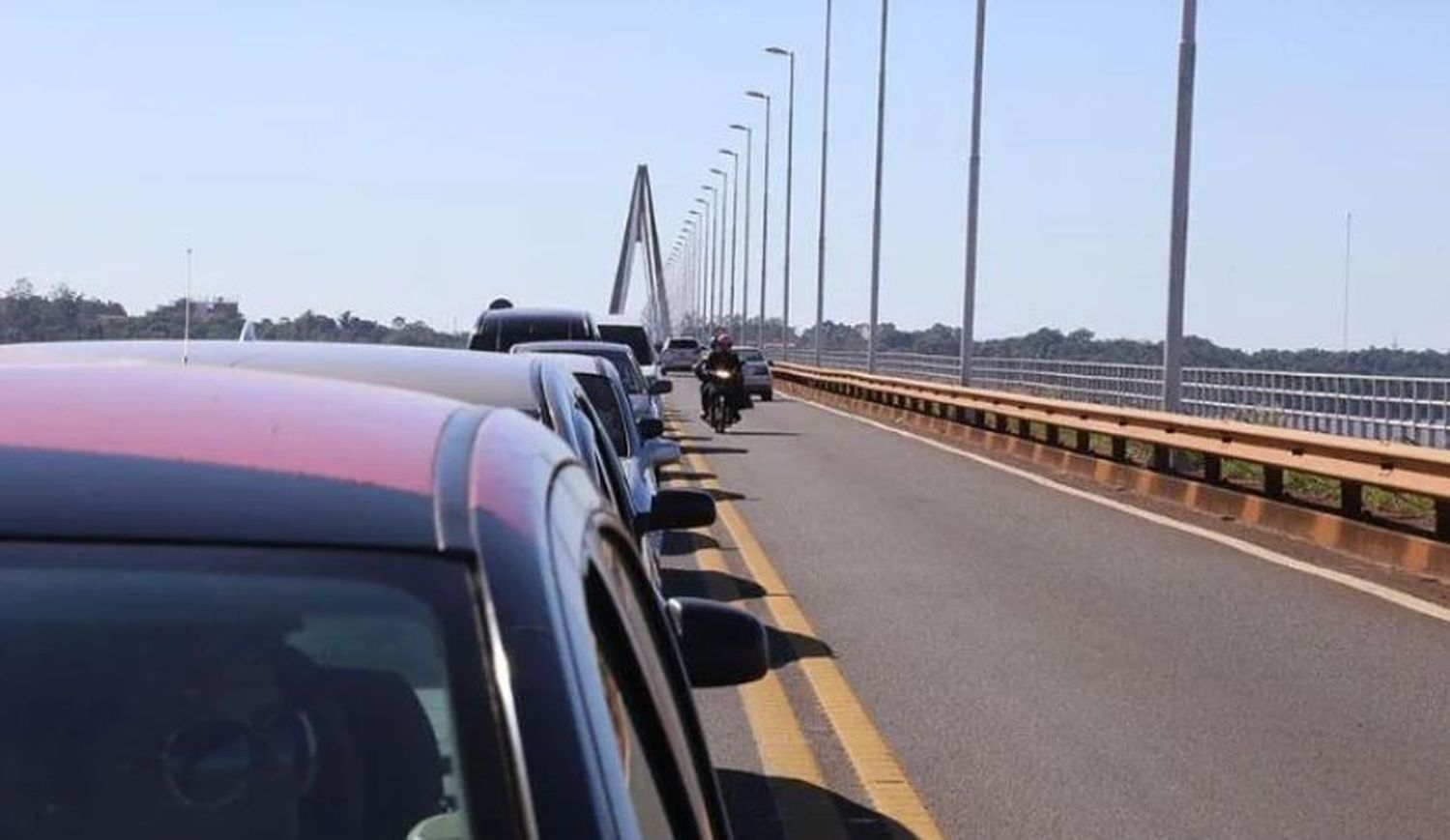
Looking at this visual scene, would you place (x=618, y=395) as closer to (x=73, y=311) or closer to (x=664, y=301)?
(x=73, y=311)

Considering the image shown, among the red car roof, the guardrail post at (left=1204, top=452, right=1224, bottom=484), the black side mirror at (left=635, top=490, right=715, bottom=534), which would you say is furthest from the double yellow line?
the guardrail post at (left=1204, top=452, right=1224, bottom=484)

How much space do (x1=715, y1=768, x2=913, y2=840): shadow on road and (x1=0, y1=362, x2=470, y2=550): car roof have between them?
15.7ft

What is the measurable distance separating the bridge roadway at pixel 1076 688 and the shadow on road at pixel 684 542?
0.06 meters

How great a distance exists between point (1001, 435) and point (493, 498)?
111ft

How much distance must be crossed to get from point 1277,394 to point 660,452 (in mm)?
25023

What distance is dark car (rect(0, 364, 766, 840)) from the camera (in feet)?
8.50

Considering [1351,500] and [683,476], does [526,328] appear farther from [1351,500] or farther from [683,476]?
[1351,500]

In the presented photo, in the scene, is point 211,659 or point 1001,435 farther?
point 1001,435

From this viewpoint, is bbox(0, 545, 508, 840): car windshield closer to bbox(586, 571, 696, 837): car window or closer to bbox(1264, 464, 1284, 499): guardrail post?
bbox(586, 571, 696, 837): car window

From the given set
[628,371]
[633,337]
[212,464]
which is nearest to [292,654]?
[212,464]

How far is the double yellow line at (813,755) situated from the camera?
28.0 feet

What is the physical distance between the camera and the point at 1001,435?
119 feet

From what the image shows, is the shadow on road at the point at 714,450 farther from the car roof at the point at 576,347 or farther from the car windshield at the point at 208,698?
the car windshield at the point at 208,698

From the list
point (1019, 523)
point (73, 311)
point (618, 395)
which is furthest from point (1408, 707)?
point (1019, 523)
